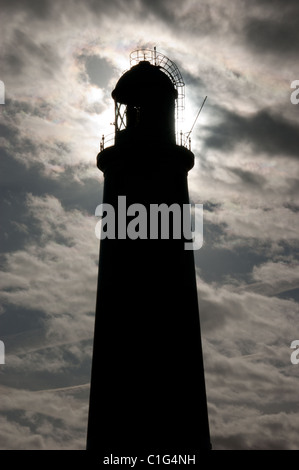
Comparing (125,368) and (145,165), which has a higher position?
(145,165)

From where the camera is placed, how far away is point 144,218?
17.9 m

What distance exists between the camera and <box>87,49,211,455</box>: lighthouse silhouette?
52.0 feet

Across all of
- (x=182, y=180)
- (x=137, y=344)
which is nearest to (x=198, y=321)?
(x=137, y=344)

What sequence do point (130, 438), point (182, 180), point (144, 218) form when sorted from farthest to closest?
1. point (182, 180)
2. point (144, 218)
3. point (130, 438)

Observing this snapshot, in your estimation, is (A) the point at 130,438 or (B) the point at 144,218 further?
(B) the point at 144,218

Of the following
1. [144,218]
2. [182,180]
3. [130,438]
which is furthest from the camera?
[182,180]

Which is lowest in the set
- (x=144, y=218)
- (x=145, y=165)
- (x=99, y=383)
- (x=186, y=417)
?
(x=186, y=417)

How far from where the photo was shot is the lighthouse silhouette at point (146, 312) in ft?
52.0

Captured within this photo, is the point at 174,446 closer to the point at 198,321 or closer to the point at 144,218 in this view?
the point at 198,321

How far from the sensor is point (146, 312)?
55.2 feet
